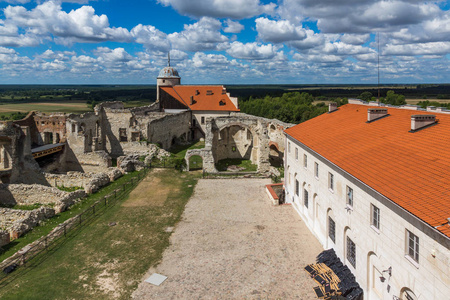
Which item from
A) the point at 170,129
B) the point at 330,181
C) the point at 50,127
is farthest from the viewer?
the point at 170,129

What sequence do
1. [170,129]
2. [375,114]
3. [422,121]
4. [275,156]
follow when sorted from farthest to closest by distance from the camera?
[170,129] < [275,156] < [375,114] < [422,121]

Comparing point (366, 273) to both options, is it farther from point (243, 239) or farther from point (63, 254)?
point (63, 254)

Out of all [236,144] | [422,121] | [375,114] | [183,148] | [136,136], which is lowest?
[183,148]

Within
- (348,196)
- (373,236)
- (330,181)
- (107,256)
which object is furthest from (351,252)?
(107,256)

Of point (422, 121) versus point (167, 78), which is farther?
point (167, 78)

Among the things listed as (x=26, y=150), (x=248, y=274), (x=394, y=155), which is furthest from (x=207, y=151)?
(x=394, y=155)

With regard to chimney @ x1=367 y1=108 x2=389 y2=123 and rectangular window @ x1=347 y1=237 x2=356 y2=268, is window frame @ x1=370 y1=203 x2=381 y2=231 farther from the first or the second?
chimney @ x1=367 y1=108 x2=389 y2=123

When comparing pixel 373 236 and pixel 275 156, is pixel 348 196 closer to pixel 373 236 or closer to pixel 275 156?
pixel 373 236

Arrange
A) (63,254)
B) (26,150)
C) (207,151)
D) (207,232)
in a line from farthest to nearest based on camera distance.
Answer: (207,151)
(26,150)
(207,232)
(63,254)
